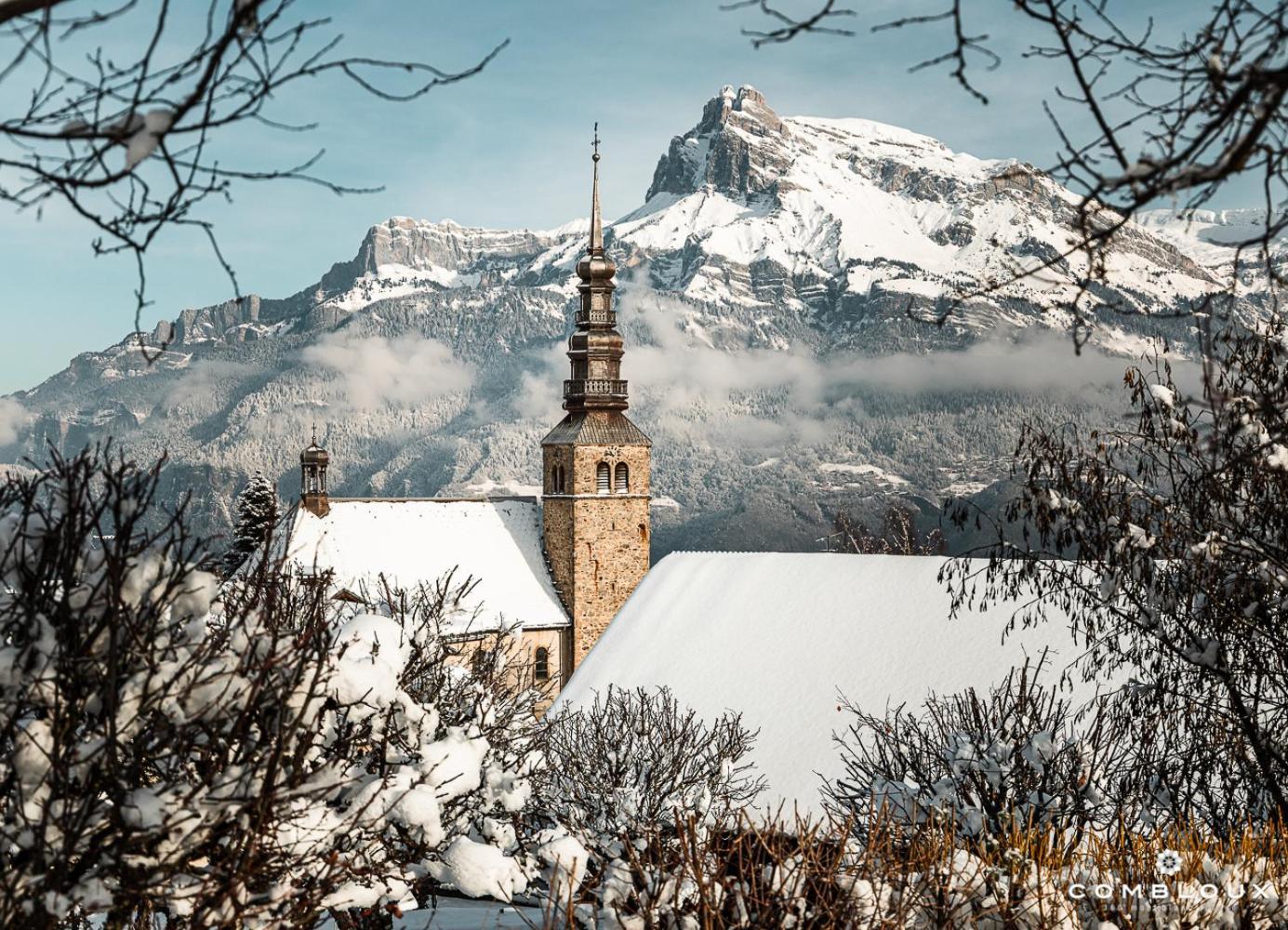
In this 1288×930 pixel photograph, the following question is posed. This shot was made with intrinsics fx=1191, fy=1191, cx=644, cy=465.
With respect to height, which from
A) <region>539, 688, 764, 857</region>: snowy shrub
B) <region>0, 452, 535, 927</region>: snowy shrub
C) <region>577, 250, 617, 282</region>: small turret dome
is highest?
<region>577, 250, 617, 282</region>: small turret dome

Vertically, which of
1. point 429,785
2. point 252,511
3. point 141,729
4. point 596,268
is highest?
point 596,268

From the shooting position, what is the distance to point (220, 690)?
14.4 ft

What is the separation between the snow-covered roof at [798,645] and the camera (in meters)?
20.9

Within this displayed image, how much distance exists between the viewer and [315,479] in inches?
1532

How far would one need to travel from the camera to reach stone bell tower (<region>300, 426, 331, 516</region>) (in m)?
38.0

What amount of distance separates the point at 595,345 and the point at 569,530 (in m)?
6.03

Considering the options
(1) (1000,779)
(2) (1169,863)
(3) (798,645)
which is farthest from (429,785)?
(3) (798,645)

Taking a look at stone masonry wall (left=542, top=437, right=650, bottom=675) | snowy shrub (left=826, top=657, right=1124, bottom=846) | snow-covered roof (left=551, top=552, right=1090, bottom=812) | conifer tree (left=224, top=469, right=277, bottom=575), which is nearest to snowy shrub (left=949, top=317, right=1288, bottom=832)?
snowy shrub (left=826, top=657, right=1124, bottom=846)

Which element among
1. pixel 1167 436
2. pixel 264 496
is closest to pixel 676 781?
pixel 1167 436

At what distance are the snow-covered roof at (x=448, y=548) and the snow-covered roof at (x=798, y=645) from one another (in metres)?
9.14

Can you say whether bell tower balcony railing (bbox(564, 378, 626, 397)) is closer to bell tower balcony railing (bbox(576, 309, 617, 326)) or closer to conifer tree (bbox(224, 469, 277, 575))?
bell tower balcony railing (bbox(576, 309, 617, 326))

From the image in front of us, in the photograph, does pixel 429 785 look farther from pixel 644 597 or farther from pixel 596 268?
pixel 596 268

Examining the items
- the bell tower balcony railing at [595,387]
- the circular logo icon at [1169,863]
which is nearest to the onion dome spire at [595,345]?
the bell tower balcony railing at [595,387]

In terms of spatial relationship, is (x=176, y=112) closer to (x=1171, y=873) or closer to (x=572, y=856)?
(x=572, y=856)
